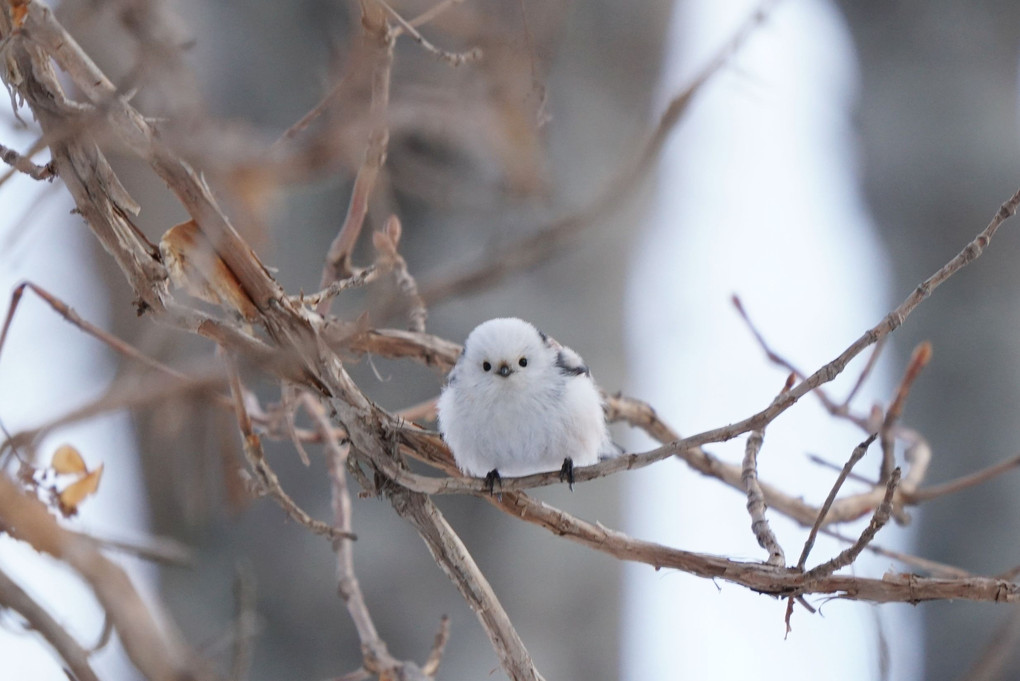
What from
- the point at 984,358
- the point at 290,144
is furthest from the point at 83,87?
the point at 984,358

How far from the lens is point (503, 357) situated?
1.35m

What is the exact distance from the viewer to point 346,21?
2.41 m

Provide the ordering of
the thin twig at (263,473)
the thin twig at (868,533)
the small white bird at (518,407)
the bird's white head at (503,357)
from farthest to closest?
the bird's white head at (503,357) → the small white bird at (518,407) → the thin twig at (263,473) → the thin twig at (868,533)

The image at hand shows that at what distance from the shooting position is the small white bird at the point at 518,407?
124 cm

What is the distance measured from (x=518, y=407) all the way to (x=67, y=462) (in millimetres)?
590

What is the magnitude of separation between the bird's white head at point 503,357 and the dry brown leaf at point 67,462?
544 mm

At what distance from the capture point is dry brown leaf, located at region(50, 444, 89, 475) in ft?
3.27

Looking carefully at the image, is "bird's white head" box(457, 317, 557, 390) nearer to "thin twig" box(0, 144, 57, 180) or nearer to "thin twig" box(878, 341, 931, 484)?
"thin twig" box(878, 341, 931, 484)

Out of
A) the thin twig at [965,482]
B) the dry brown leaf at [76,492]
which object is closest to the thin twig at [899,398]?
the thin twig at [965,482]

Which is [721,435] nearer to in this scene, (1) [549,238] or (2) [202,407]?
(1) [549,238]

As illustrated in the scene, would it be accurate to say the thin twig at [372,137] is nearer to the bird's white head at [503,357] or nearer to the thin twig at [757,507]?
the bird's white head at [503,357]

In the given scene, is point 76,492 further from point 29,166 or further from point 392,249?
point 392,249

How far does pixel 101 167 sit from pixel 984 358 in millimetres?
2498

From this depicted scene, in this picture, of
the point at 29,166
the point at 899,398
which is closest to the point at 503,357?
the point at 899,398
